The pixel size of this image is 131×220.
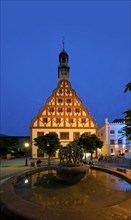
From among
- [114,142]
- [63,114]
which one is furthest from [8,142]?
[114,142]

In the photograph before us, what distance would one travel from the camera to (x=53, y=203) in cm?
769

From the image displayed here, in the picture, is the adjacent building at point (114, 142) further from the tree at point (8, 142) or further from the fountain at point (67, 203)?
the fountain at point (67, 203)

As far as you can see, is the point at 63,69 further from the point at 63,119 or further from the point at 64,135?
the point at 64,135

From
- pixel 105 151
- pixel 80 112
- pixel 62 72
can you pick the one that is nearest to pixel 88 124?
pixel 80 112

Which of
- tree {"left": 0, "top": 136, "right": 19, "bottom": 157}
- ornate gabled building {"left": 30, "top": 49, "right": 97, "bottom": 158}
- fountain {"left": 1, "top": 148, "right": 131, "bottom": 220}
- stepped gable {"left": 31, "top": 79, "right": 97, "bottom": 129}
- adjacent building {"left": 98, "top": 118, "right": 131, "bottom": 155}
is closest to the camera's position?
fountain {"left": 1, "top": 148, "right": 131, "bottom": 220}

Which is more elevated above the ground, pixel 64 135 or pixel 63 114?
pixel 63 114

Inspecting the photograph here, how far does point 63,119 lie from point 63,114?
1316 millimetres

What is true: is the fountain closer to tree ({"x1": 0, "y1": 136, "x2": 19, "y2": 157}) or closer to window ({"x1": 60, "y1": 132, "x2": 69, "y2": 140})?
window ({"x1": 60, "y1": 132, "x2": 69, "y2": 140})

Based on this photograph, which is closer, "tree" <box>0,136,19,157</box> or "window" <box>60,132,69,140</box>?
"window" <box>60,132,69,140</box>

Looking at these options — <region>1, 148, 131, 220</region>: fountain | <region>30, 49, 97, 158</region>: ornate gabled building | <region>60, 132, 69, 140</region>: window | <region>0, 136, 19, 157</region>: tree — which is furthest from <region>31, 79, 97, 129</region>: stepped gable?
<region>1, 148, 131, 220</region>: fountain

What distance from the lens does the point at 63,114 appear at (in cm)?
5084

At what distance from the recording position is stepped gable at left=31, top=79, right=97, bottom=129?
164 feet

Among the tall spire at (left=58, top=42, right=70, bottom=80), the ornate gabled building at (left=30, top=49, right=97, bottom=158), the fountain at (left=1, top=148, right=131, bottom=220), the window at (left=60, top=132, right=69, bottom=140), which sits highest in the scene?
the tall spire at (left=58, top=42, right=70, bottom=80)

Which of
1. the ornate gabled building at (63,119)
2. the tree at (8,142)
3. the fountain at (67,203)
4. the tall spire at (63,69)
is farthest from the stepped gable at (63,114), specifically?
the fountain at (67,203)
